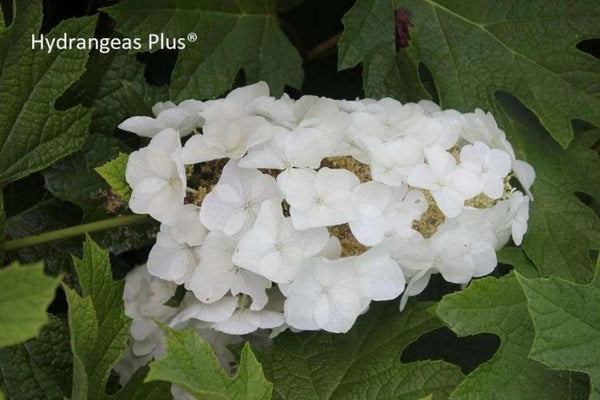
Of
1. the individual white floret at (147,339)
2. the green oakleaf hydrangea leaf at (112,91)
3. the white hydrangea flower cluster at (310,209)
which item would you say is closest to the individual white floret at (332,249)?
the white hydrangea flower cluster at (310,209)

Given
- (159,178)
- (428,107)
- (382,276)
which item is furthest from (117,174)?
(428,107)

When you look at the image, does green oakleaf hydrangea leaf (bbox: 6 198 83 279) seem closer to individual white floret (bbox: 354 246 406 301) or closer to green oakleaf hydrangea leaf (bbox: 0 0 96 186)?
green oakleaf hydrangea leaf (bbox: 0 0 96 186)

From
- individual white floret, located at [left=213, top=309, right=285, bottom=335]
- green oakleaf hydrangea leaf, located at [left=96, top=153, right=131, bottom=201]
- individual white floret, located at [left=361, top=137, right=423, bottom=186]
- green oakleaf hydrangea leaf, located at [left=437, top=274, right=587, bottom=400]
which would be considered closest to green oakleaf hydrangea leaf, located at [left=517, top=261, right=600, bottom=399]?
green oakleaf hydrangea leaf, located at [left=437, top=274, right=587, bottom=400]

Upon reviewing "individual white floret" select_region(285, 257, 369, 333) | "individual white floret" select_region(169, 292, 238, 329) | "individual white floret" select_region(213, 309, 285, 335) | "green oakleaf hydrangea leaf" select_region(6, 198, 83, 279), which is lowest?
"green oakleaf hydrangea leaf" select_region(6, 198, 83, 279)

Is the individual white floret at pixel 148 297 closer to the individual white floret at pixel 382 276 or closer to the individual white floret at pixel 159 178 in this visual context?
the individual white floret at pixel 159 178

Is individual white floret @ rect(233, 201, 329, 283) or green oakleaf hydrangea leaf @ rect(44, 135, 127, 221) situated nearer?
individual white floret @ rect(233, 201, 329, 283)

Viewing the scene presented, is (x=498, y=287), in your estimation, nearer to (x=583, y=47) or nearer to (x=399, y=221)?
(x=399, y=221)

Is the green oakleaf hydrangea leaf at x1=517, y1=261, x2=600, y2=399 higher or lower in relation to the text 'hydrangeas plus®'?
lower

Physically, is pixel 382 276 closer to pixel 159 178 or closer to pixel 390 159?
pixel 390 159
